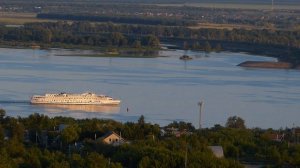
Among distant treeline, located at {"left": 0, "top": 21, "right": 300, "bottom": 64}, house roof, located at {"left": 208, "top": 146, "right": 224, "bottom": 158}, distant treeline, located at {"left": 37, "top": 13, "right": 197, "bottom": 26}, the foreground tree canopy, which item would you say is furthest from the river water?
distant treeline, located at {"left": 37, "top": 13, "right": 197, "bottom": 26}

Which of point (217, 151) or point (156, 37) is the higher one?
point (217, 151)

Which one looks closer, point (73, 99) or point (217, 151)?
point (217, 151)

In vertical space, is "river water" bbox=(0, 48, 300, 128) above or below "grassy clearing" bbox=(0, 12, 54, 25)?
above

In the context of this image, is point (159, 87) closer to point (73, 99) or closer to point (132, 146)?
point (73, 99)

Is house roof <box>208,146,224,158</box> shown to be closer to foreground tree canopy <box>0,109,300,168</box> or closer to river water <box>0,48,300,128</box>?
foreground tree canopy <box>0,109,300,168</box>

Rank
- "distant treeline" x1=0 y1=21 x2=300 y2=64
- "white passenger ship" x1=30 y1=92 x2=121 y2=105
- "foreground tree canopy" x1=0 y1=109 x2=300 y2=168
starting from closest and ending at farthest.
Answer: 1. "foreground tree canopy" x1=0 y1=109 x2=300 y2=168
2. "white passenger ship" x1=30 y1=92 x2=121 y2=105
3. "distant treeline" x1=0 y1=21 x2=300 y2=64

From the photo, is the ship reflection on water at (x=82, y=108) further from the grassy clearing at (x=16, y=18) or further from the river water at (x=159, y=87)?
the grassy clearing at (x=16, y=18)

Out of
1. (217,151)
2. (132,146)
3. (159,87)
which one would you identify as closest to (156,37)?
(159,87)
